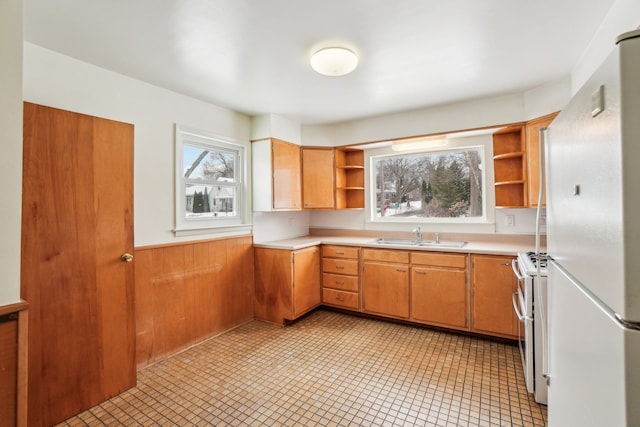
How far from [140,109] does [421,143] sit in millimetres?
2920

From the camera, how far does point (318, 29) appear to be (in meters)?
1.86

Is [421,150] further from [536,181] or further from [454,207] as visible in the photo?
[536,181]

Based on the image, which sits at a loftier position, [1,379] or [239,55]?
[239,55]

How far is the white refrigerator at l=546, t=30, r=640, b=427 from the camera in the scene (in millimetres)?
566

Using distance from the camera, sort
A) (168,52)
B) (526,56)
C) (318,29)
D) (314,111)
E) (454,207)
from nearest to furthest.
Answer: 1. (318,29)
2. (168,52)
3. (526,56)
4. (314,111)
5. (454,207)

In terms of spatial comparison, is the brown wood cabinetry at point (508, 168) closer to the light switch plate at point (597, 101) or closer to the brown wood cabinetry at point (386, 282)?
the brown wood cabinetry at point (386, 282)

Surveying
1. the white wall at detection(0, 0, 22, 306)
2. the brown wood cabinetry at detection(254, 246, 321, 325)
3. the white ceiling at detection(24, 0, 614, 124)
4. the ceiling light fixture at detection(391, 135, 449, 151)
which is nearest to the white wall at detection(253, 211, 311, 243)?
the brown wood cabinetry at detection(254, 246, 321, 325)

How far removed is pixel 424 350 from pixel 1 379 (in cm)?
278

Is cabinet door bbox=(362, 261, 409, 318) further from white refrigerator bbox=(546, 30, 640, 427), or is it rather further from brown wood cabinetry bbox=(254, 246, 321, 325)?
white refrigerator bbox=(546, 30, 640, 427)

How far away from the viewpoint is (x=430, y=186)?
385cm

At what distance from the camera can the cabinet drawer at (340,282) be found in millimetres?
3588

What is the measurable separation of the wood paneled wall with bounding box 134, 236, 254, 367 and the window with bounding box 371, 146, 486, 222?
77.9 inches

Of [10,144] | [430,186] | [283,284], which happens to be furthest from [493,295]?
[10,144]

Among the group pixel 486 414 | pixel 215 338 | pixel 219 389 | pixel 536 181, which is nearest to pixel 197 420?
pixel 219 389
